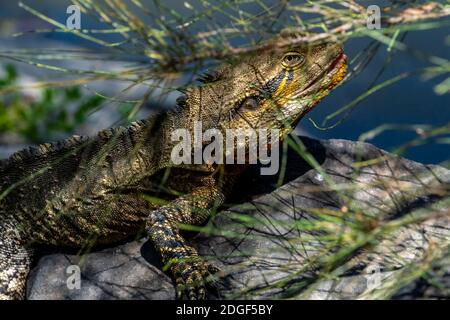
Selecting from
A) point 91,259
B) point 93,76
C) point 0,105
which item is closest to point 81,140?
point 91,259

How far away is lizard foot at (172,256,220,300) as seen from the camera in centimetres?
285

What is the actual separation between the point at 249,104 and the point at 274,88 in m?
0.14

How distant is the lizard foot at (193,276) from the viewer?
285cm

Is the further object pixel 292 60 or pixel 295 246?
pixel 292 60

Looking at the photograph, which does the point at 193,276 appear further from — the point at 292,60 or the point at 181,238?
the point at 292,60

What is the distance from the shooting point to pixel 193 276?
2934 mm

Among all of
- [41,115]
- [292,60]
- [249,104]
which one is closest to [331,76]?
[292,60]

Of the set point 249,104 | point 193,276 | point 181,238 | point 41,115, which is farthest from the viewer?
point 41,115

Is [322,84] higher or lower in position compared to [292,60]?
lower

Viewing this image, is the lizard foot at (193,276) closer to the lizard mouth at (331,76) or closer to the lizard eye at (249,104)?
the lizard eye at (249,104)

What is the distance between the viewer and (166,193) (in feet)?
11.2

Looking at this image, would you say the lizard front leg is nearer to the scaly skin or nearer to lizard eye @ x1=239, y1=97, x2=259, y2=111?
the scaly skin
